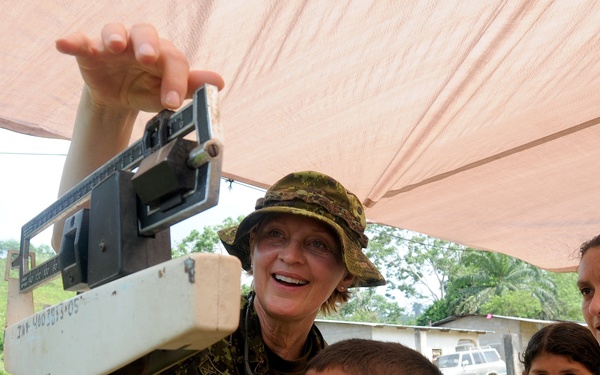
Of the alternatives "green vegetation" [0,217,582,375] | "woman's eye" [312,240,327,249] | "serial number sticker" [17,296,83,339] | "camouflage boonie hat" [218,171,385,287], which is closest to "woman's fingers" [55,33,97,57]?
"serial number sticker" [17,296,83,339]

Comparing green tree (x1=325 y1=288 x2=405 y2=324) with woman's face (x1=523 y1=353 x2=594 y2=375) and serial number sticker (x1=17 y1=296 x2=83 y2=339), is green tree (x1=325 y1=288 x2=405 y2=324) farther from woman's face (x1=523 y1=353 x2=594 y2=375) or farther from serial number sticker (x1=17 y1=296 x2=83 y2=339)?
serial number sticker (x1=17 y1=296 x2=83 y2=339)

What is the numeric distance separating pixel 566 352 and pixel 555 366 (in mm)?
65

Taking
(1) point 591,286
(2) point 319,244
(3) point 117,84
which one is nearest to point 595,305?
(1) point 591,286

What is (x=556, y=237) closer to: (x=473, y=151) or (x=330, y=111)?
(x=473, y=151)

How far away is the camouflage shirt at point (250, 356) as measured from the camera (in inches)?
65.1

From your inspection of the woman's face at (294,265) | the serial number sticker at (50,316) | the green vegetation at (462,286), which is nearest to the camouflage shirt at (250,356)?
the woman's face at (294,265)

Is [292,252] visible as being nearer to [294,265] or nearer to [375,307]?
[294,265]

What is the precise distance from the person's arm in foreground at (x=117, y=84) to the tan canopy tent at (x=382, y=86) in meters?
0.86

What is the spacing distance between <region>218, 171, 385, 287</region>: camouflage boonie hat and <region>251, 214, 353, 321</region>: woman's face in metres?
0.04

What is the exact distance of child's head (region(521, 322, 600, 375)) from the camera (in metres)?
2.40

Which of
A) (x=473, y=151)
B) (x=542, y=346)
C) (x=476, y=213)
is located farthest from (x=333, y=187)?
(x=476, y=213)

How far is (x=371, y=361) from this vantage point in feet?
4.93

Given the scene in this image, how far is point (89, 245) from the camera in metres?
0.94

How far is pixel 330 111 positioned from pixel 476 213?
1598 mm
